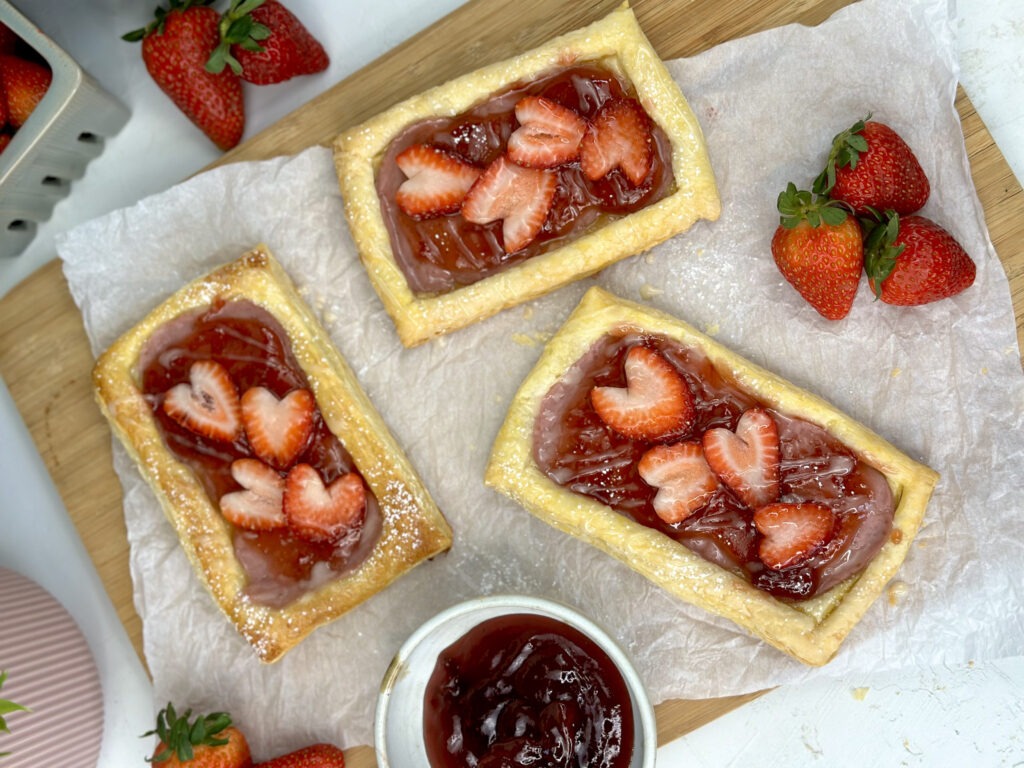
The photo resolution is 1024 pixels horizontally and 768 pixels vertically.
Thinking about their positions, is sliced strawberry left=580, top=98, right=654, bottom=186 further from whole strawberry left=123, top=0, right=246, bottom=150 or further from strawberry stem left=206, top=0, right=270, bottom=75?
whole strawberry left=123, top=0, right=246, bottom=150

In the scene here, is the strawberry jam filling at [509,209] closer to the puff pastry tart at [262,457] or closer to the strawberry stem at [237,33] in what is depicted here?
the puff pastry tart at [262,457]

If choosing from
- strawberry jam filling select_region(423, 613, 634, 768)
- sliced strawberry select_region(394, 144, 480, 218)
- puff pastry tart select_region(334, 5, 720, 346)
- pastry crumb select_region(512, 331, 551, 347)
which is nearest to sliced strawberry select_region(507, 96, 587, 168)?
puff pastry tart select_region(334, 5, 720, 346)

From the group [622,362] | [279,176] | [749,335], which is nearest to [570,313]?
[622,362]

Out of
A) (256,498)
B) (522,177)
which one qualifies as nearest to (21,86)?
(256,498)

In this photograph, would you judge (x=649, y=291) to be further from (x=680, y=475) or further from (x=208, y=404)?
(x=208, y=404)

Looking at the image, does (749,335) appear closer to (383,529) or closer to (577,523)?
(577,523)

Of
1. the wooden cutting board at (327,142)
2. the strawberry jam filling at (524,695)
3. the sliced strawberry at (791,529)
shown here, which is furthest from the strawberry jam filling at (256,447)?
the sliced strawberry at (791,529)

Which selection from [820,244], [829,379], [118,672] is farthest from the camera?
[118,672]
